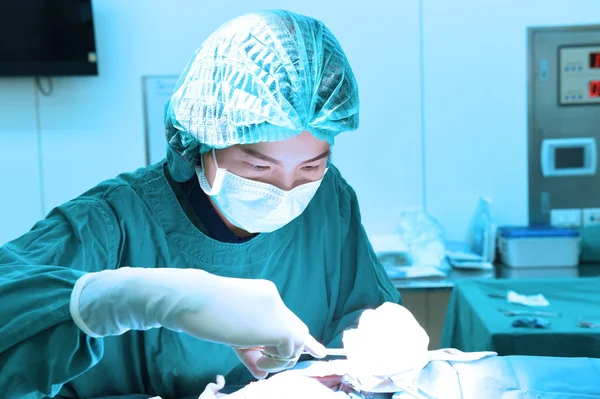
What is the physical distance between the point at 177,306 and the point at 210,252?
0.44m

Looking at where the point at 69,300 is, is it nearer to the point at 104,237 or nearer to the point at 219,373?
the point at 104,237

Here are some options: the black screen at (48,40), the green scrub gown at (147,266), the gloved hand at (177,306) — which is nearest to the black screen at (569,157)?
the green scrub gown at (147,266)

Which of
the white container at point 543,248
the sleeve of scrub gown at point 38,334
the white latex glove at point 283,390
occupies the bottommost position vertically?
the white container at point 543,248

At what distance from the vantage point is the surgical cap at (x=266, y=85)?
3.74ft

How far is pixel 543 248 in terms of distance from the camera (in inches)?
120

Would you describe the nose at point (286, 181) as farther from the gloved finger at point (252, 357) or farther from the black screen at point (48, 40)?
the black screen at point (48, 40)

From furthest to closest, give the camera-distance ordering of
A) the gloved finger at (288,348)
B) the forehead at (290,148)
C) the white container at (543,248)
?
the white container at (543,248), the forehead at (290,148), the gloved finger at (288,348)

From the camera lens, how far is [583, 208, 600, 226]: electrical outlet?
3.29m

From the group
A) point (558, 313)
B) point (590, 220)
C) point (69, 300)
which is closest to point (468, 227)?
point (590, 220)

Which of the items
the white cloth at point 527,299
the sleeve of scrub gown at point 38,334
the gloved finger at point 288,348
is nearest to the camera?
the sleeve of scrub gown at point 38,334

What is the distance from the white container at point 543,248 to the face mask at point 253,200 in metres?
2.10

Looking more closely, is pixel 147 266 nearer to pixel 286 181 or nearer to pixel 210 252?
pixel 210 252

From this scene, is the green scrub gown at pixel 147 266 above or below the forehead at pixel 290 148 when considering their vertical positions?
below

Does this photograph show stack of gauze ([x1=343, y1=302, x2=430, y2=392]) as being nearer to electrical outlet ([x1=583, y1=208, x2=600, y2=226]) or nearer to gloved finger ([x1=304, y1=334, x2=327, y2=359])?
gloved finger ([x1=304, y1=334, x2=327, y2=359])
